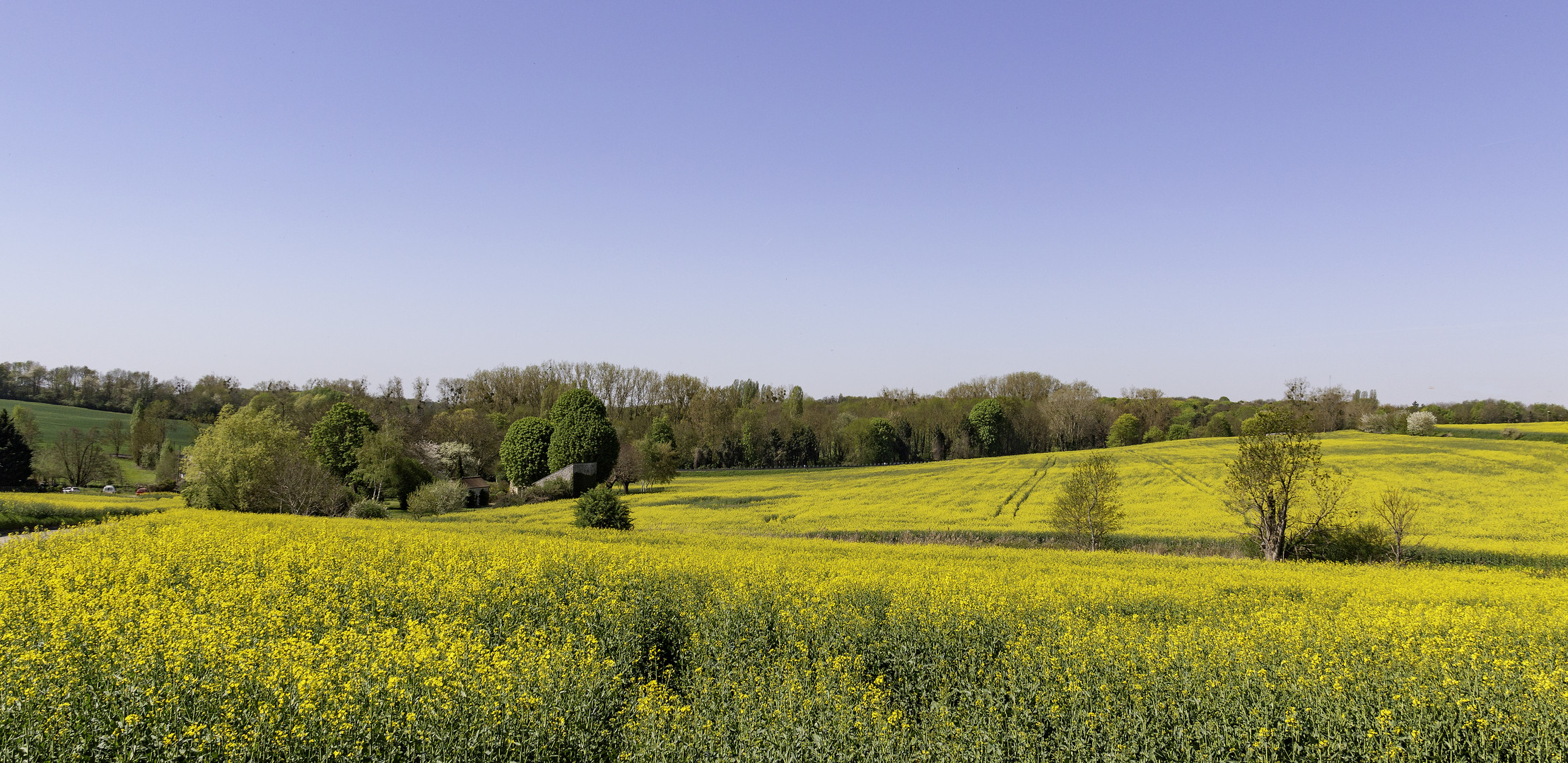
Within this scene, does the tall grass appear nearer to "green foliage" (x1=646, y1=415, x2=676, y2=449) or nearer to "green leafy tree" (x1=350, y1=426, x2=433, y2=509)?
"green leafy tree" (x1=350, y1=426, x2=433, y2=509)

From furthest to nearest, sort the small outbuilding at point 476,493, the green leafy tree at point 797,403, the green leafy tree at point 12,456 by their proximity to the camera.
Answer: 1. the green leafy tree at point 797,403
2. the small outbuilding at point 476,493
3. the green leafy tree at point 12,456

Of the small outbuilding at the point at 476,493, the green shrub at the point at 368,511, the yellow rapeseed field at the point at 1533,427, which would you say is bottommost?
the small outbuilding at the point at 476,493

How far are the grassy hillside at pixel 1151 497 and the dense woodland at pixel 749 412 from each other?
1143 inches

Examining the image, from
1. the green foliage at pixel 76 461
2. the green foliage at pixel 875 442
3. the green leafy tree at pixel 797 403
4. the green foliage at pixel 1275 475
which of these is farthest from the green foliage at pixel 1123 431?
the green foliage at pixel 76 461

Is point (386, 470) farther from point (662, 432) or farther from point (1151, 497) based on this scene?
point (1151, 497)

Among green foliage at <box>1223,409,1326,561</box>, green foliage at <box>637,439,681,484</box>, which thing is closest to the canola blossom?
green foliage at <box>1223,409,1326,561</box>

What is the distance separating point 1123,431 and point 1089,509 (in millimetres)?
65332

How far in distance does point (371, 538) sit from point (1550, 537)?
141 ft

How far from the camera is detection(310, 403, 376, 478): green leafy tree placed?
51.7 meters

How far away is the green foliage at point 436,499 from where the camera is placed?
46.0 metres

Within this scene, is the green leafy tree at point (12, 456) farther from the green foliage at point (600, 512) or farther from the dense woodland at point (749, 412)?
the green foliage at point (600, 512)

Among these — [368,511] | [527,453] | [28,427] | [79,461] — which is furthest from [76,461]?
[368,511]

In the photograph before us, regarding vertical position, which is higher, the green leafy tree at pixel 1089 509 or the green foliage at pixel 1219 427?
the green foliage at pixel 1219 427

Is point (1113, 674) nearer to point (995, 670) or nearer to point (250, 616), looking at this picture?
point (995, 670)
